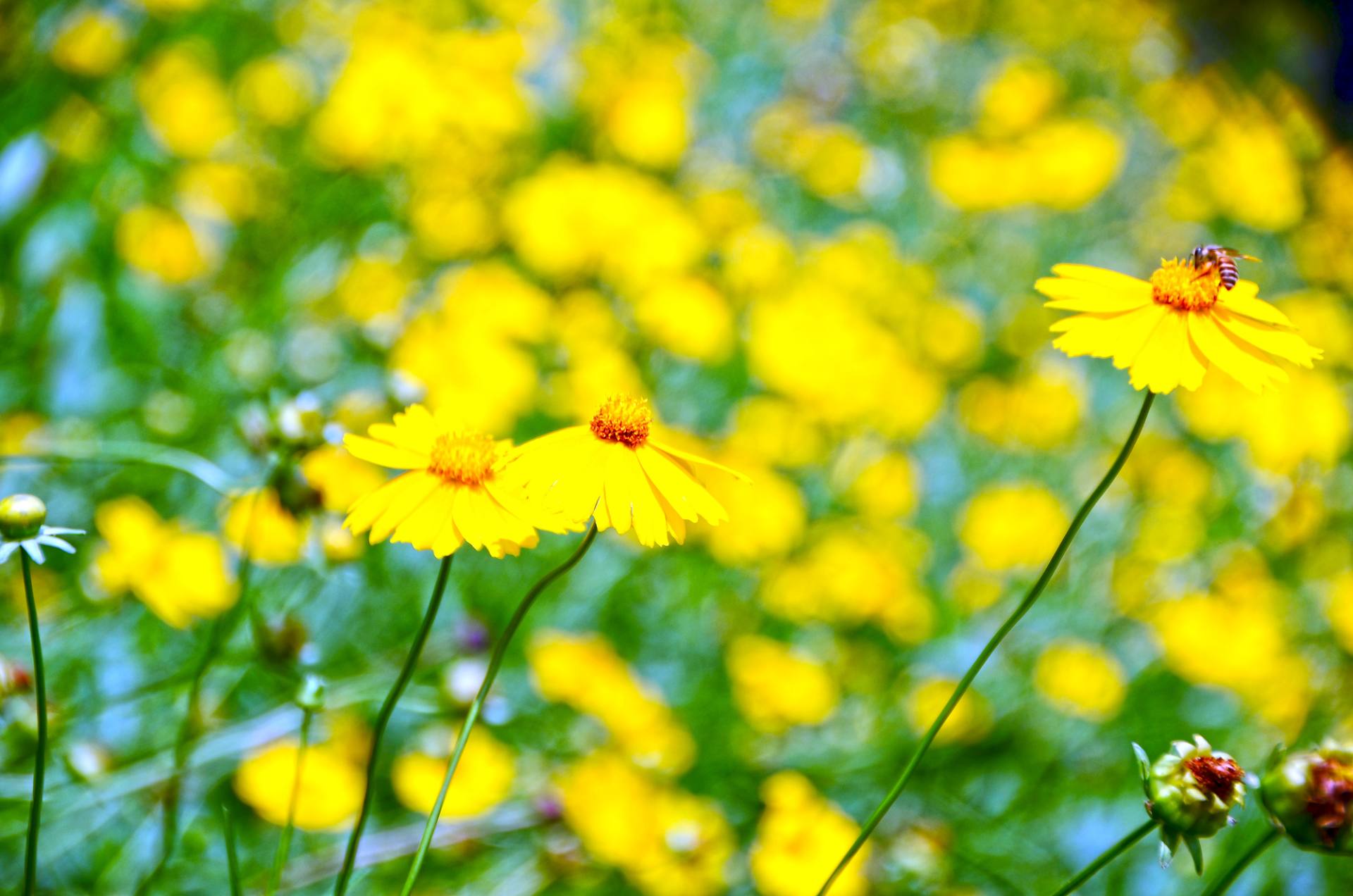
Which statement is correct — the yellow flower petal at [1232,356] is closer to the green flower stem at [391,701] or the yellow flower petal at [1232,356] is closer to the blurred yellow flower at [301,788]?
the green flower stem at [391,701]

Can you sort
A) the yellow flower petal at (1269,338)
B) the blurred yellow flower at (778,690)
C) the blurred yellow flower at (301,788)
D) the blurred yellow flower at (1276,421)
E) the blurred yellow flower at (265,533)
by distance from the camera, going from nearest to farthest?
the yellow flower petal at (1269,338)
the blurred yellow flower at (265,533)
the blurred yellow flower at (301,788)
the blurred yellow flower at (778,690)
the blurred yellow flower at (1276,421)

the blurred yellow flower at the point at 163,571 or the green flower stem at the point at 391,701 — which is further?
the blurred yellow flower at the point at 163,571

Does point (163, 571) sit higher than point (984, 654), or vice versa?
point (984, 654)

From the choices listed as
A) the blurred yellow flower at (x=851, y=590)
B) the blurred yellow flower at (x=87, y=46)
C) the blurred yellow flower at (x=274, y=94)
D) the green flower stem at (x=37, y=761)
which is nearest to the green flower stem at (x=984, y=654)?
the green flower stem at (x=37, y=761)

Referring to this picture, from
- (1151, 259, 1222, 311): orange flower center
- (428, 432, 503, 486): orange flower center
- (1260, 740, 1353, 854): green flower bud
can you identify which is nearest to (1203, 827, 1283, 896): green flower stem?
(1260, 740, 1353, 854): green flower bud

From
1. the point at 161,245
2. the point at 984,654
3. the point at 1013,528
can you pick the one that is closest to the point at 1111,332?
the point at 984,654

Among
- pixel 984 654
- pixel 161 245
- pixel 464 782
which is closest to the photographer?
pixel 984 654

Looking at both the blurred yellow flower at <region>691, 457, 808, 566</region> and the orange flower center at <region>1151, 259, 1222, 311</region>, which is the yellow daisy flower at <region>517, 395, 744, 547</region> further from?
the blurred yellow flower at <region>691, 457, 808, 566</region>

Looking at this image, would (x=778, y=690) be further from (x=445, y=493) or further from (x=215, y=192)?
(x=215, y=192)
